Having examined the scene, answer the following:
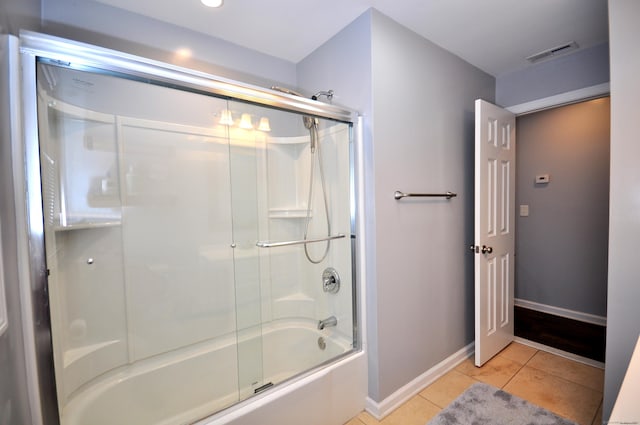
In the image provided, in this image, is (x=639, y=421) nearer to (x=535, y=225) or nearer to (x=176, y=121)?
(x=176, y=121)

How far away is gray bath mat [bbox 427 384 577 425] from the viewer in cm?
158

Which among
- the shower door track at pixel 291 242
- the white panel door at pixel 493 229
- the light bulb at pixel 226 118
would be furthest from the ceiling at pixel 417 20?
the shower door track at pixel 291 242

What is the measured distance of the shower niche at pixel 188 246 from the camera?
1.44 m

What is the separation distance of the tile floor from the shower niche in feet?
1.80

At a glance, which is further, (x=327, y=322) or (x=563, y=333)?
(x=563, y=333)

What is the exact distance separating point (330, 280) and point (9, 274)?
1.54 metres

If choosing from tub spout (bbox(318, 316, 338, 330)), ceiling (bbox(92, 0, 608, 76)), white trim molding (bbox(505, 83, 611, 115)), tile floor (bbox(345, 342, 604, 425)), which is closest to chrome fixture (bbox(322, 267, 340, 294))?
tub spout (bbox(318, 316, 338, 330))

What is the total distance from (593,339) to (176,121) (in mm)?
3764

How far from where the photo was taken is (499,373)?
2035mm

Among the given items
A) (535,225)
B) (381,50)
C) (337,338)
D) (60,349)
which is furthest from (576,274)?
(60,349)

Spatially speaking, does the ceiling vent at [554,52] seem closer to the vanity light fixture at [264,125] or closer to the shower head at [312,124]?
the shower head at [312,124]

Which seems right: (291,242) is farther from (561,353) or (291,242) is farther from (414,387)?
(561,353)

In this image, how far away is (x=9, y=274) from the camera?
→ 2.89ft

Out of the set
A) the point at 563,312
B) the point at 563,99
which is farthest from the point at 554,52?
the point at 563,312
